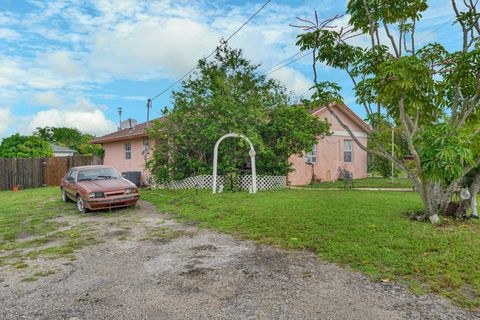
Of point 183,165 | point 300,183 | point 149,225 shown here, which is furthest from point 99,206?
point 300,183

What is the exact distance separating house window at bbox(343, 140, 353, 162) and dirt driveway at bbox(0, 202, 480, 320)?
615 inches

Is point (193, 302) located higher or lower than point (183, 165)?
lower

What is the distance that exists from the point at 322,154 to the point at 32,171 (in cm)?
1781

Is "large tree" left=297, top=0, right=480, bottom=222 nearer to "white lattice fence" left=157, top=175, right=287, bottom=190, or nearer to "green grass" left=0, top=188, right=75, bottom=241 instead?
"white lattice fence" left=157, top=175, right=287, bottom=190

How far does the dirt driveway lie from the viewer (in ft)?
10.1

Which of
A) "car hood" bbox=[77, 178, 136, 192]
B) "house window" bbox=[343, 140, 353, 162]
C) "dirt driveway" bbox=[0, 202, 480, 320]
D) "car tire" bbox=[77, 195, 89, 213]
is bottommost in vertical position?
"dirt driveway" bbox=[0, 202, 480, 320]

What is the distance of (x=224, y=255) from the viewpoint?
492cm

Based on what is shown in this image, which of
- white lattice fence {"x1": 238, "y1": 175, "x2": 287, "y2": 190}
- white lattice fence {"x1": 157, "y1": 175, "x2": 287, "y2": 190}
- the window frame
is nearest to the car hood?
white lattice fence {"x1": 157, "y1": 175, "x2": 287, "y2": 190}

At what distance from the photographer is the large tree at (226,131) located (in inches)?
516

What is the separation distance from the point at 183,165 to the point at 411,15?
403 inches

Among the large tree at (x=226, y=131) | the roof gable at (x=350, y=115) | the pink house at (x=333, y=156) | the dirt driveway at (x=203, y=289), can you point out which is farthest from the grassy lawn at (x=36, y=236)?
the roof gable at (x=350, y=115)

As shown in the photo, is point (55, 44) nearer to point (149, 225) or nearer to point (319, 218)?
point (149, 225)

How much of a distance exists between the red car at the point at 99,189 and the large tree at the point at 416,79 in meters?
6.28

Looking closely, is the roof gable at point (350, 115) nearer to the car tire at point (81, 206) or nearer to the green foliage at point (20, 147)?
the car tire at point (81, 206)
